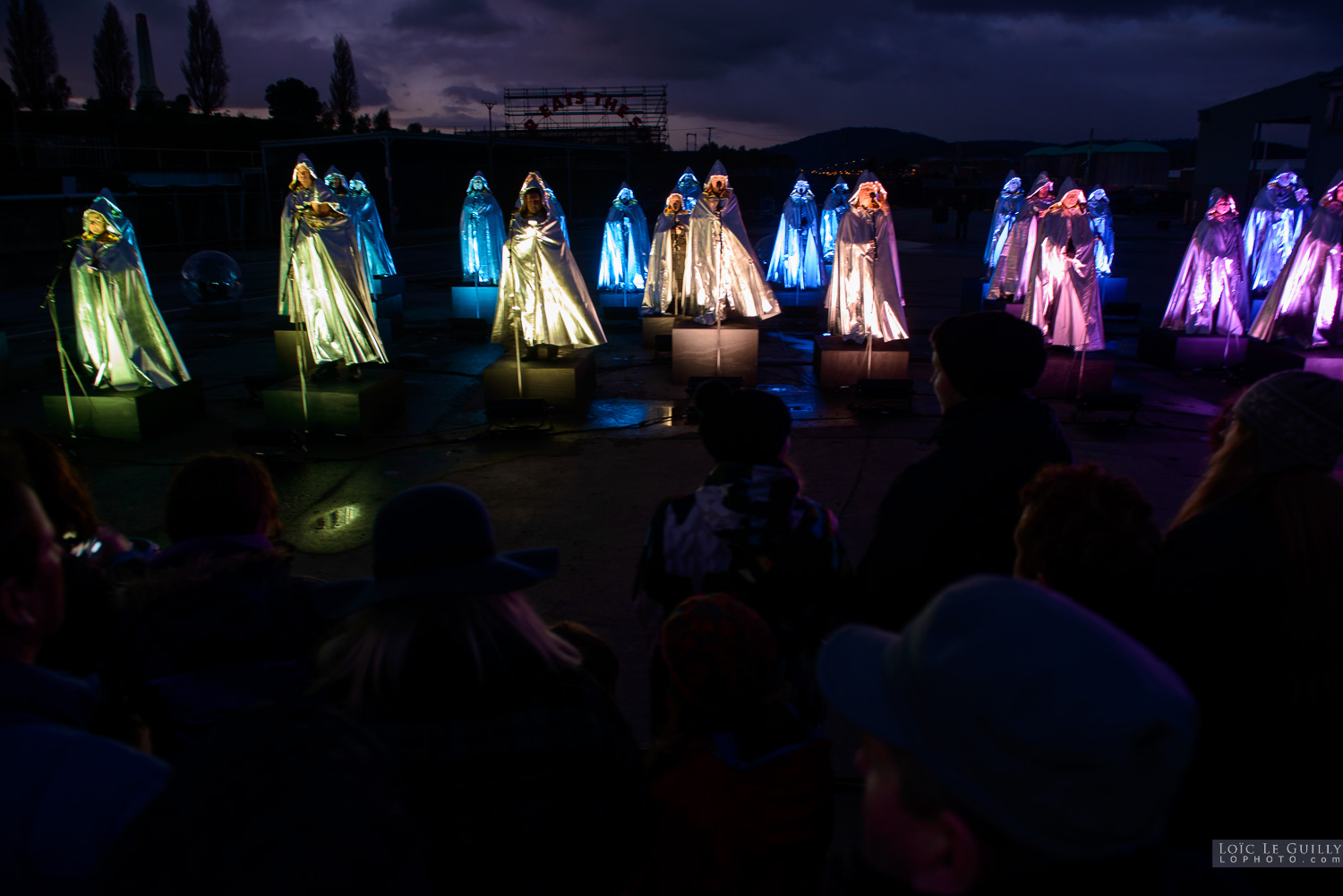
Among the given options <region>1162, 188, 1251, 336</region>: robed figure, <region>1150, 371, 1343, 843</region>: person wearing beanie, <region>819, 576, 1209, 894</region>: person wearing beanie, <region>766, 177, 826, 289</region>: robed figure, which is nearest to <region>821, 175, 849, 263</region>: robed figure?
<region>766, 177, 826, 289</region>: robed figure

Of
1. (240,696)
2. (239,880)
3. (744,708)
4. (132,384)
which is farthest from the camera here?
(132,384)

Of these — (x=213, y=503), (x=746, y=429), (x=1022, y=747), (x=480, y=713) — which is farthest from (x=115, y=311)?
(x=1022, y=747)

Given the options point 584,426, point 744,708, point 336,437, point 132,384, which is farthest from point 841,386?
point 744,708

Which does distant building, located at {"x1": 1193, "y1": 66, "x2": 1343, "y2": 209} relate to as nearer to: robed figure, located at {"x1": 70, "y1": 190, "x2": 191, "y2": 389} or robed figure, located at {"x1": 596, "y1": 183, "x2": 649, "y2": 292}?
robed figure, located at {"x1": 596, "y1": 183, "x2": 649, "y2": 292}

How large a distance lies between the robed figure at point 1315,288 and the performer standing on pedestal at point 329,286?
10.1 meters

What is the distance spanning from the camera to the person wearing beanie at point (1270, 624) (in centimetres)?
169

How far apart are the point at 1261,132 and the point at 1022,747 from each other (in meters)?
42.6

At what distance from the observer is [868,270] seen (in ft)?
30.4

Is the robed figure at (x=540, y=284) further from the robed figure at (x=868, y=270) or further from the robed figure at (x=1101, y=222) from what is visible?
the robed figure at (x=1101, y=222)

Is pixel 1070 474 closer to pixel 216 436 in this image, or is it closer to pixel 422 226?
pixel 216 436

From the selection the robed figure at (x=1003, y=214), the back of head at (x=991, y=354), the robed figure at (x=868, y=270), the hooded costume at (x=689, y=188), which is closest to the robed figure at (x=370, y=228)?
the hooded costume at (x=689, y=188)

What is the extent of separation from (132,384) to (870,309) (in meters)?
7.89

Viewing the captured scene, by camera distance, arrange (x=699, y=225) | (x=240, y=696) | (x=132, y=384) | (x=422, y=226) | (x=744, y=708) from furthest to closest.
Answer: (x=422, y=226), (x=699, y=225), (x=132, y=384), (x=240, y=696), (x=744, y=708)

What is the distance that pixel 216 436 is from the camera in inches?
314
